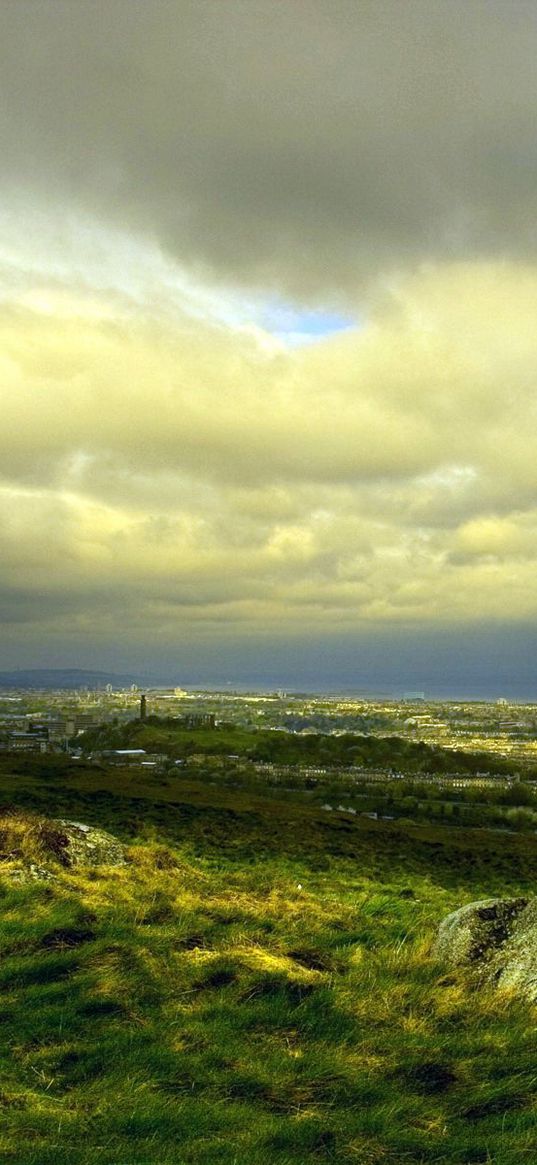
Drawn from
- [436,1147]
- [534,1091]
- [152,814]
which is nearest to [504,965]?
[534,1091]

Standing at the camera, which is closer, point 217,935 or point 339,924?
point 217,935

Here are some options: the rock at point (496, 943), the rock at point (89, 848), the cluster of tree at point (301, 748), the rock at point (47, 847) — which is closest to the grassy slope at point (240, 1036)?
the rock at point (496, 943)

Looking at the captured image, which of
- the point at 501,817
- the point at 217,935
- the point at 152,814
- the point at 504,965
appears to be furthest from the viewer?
the point at 501,817

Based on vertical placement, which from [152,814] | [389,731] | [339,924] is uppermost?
[339,924]

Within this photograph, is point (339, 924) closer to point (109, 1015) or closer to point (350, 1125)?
point (109, 1015)

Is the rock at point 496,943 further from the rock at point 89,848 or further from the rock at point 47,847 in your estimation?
the rock at point 89,848

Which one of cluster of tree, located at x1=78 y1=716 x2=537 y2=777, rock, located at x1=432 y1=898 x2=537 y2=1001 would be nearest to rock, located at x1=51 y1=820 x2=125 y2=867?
rock, located at x1=432 y1=898 x2=537 y2=1001

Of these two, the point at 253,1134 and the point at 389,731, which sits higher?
the point at 253,1134
